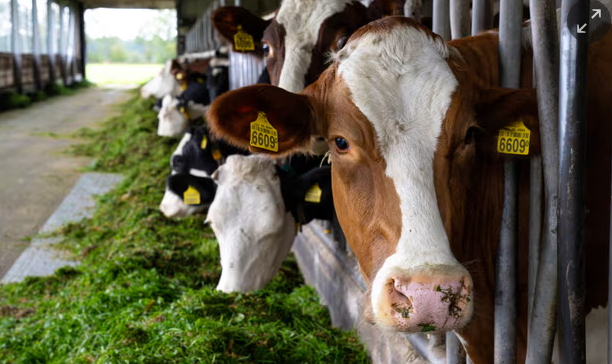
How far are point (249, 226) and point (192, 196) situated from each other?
73cm

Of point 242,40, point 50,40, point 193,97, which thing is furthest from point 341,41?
point 50,40

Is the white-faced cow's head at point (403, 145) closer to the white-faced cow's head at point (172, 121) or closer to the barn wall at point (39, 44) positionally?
the white-faced cow's head at point (172, 121)

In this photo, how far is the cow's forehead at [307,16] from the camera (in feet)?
14.0

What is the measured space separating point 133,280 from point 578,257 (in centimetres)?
335

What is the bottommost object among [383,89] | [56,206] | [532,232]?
[56,206]

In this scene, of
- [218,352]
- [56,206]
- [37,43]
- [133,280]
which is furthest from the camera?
[37,43]

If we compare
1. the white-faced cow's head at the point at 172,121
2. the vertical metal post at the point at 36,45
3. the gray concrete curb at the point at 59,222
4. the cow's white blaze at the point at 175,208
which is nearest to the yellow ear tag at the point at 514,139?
the cow's white blaze at the point at 175,208

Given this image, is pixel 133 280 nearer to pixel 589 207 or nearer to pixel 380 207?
pixel 380 207

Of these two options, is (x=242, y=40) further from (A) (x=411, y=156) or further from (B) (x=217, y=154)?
(A) (x=411, y=156)

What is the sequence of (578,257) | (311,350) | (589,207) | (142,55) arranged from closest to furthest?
1. (578,257)
2. (589,207)
3. (311,350)
4. (142,55)

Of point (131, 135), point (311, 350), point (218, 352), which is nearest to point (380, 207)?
point (218, 352)

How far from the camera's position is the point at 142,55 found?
6012 cm

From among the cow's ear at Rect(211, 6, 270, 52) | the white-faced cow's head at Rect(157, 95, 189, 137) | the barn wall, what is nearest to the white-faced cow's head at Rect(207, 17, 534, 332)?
the cow's ear at Rect(211, 6, 270, 52)

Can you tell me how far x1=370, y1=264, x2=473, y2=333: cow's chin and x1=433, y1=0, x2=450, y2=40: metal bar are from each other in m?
1.27
